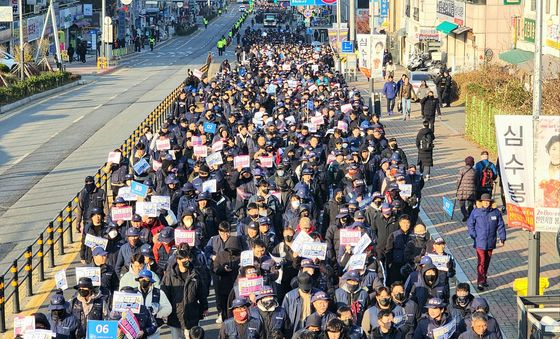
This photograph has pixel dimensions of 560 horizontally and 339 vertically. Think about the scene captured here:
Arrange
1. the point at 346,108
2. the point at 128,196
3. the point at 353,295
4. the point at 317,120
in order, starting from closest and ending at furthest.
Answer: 1. the point at 353,295
2. the point at 128,196
3. the point at 317,120
4. the point at 346,108

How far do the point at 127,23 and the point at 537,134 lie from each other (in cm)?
10538

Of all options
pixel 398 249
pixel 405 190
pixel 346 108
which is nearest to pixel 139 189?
pixel 405 190

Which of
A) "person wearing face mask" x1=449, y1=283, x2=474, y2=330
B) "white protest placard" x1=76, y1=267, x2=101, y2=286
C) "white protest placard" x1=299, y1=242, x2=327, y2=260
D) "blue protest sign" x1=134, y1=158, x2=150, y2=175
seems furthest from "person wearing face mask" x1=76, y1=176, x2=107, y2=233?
"person wearing face mask" x1=449, y1=283, x2=474, y2=330

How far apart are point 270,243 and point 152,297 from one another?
2.93 metres

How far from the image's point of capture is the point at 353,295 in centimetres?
1435

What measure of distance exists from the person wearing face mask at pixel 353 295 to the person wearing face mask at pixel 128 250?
3201 mm

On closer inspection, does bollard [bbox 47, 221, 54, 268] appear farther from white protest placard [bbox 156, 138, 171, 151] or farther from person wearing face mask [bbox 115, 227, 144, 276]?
white protest placard [bbox 156, 138, 171, 151]

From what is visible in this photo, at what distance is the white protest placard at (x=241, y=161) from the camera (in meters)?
22.6

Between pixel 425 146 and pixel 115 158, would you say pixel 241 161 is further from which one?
pixel 425 146

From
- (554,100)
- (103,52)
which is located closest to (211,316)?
(554,100)

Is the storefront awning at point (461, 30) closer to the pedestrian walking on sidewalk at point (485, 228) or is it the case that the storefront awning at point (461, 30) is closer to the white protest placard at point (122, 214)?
the pedestrian walking on sidewalk at point (485, 228)

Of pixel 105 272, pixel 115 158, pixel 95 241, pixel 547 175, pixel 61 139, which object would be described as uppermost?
pixel 547 175

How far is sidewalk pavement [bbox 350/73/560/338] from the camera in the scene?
1855 centimetres

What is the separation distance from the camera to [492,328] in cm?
1277
